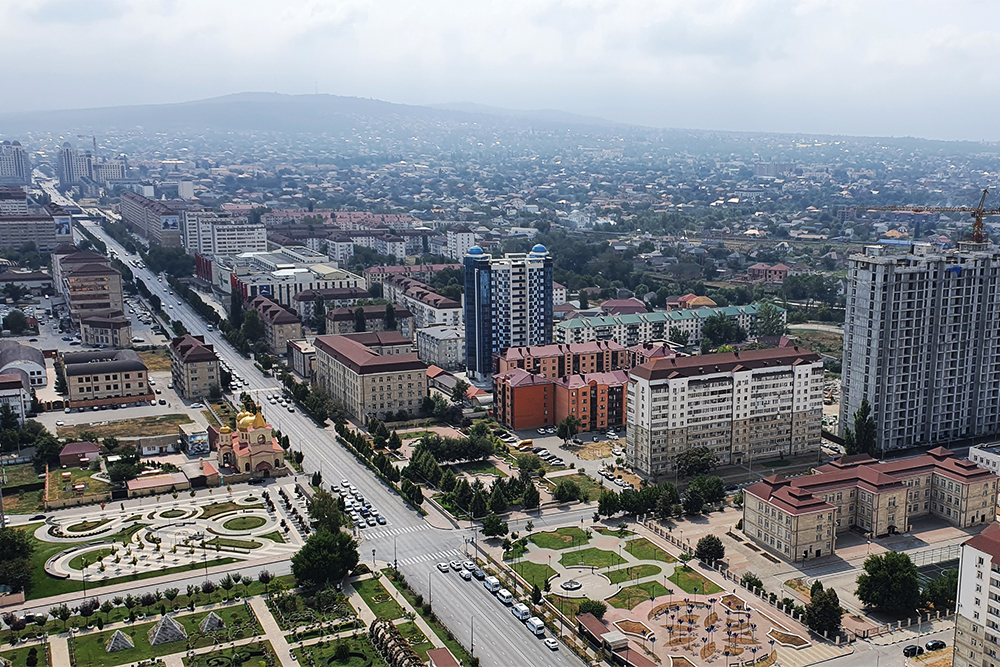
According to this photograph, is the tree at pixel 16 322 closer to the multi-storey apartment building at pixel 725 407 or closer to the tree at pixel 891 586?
the multi-storey apartment building at pixel 725 407

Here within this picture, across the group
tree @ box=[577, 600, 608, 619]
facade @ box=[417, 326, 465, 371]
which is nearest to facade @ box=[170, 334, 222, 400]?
facade @ box=[417, 326, 465, 371]

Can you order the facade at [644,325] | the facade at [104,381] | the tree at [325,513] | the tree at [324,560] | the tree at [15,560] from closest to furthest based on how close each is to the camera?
1. the tree at [15,560]
2. the tree at [324,560]
3. the tree at [325,513]
4. the facade at [104,381]
5. the facade at [644,325]

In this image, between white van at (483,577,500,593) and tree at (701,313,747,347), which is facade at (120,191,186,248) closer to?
tree at (701,313,747,347)

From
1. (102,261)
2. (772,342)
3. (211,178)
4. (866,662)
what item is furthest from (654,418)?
(211,178)

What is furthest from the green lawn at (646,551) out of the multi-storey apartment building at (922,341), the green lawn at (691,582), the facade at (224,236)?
the facade at (224,236)

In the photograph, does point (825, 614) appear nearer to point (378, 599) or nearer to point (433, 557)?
point (433, 557)

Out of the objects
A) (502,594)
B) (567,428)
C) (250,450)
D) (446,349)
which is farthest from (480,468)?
(446,349)
